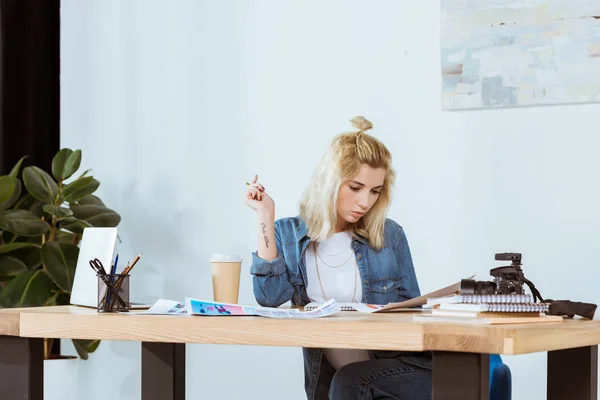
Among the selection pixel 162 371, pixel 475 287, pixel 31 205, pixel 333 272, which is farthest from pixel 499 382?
pixel 31 205

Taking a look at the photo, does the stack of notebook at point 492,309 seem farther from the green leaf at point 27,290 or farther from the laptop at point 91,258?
the green leaf at point 27,290

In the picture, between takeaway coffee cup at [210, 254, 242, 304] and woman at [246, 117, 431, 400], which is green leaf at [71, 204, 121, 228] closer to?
woman at [246, 117, 431, 400]

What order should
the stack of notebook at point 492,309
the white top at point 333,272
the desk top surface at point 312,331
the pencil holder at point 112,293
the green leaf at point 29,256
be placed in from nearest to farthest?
the desk top surface at point 312,331
the stack of notebook at point 492,309
the pencil holder at point 112,293
the white top at point 333,272
the green leaf at point 29,256

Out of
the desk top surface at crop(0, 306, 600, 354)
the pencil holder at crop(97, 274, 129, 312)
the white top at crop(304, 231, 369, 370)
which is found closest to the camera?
the desk top surface at crop(0, 306, 600, 354)

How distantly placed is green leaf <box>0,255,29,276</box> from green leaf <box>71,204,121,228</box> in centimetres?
27

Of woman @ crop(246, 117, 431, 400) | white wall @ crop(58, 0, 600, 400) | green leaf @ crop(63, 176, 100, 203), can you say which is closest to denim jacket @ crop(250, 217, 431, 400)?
woman @ crop(246, 117, 431, 400)

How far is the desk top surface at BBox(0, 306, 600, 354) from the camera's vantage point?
1.19 meters

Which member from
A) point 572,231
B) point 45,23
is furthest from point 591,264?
point 45,23

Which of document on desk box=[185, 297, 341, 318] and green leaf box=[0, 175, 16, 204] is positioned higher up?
green leaf box=[0, 175, 16, 204]

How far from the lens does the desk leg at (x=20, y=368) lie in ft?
4.93

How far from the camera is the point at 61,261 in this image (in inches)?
114

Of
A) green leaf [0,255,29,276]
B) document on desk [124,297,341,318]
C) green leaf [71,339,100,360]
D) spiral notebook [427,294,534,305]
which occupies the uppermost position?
spiral notebook [427,294,534,305]

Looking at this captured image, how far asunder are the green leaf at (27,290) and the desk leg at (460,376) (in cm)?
197

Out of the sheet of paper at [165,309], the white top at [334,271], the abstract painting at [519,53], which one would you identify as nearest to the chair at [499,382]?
the white top at [334,271]
